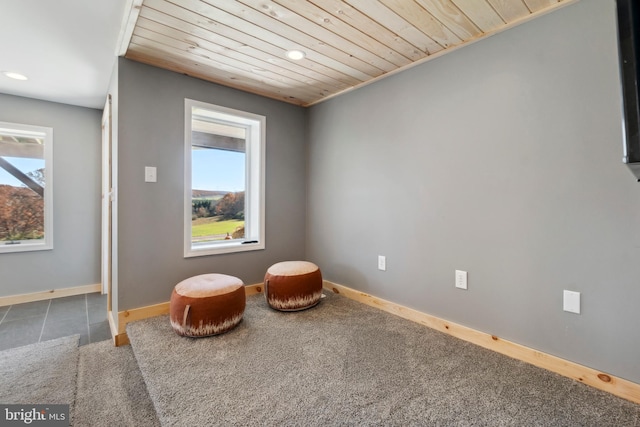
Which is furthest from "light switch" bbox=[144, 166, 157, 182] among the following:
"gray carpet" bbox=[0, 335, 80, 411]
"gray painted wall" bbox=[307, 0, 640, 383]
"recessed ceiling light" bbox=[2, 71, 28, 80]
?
"gray painted wall" bbox=[307, 0, 640, 383]

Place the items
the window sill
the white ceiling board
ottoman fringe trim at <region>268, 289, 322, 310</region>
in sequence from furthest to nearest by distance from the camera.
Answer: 1. the window sill
2. ottoman fringe trim at <region>268, 289, 322, 310</region>
3. the white ceiling board

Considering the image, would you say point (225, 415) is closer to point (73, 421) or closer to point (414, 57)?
point (73, 421)

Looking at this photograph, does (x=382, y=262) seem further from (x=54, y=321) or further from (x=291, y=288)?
(x=54, y=321)

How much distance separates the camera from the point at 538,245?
1.69 metres

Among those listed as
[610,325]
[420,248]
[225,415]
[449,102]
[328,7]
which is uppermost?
[328,7]

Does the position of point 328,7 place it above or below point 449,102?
above

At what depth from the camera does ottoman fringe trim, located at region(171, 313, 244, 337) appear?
196cm

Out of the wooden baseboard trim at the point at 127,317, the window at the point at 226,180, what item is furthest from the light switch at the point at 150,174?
the wooden baseboard trim at the point at 127,317

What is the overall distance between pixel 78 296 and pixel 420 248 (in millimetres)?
3860

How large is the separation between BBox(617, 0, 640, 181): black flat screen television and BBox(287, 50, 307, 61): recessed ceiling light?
5.76 feet

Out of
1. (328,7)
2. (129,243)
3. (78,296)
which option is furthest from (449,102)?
Result: (78,296)

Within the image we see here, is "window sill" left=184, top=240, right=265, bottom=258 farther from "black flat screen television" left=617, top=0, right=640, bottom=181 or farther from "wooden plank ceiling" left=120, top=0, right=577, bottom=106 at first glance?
"black flat screen television" left=617, top=0, right=640, bottom=181

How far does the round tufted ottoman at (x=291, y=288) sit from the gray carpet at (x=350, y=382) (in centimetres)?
33

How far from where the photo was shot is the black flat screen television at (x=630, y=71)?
813 millimetres
